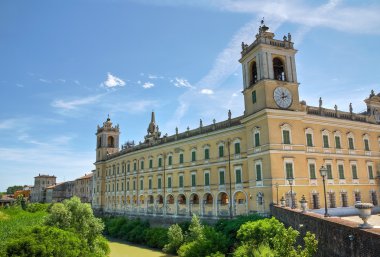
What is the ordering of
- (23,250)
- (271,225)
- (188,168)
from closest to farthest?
(23,250) < (271,225) < (188,168)

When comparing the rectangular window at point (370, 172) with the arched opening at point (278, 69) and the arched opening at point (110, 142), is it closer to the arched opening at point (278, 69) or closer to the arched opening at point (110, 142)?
the arched opening at point (278, 69)

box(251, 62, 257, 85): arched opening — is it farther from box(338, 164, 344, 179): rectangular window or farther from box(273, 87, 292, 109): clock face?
box(338, 164, 344, 179): rectangular window

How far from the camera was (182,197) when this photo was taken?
138 ft

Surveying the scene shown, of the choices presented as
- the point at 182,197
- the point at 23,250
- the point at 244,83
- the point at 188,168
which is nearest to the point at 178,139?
the point at 188,168

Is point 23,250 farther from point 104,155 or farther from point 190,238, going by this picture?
point 104,155

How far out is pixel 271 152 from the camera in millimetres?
28750

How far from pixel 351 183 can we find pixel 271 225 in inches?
693

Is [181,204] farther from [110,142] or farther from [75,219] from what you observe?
[110,142]

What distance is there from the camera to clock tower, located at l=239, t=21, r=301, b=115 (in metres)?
30.3

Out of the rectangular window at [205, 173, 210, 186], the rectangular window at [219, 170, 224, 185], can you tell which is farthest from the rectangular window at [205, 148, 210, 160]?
the rectangular window at [219, 170, 224, 185]

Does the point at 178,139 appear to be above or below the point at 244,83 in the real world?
below

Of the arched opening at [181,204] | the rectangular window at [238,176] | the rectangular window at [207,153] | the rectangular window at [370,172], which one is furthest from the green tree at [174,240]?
the rectangular window at [370,172]

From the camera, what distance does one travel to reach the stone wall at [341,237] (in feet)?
32.3

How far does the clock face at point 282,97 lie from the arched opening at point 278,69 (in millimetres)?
1938
